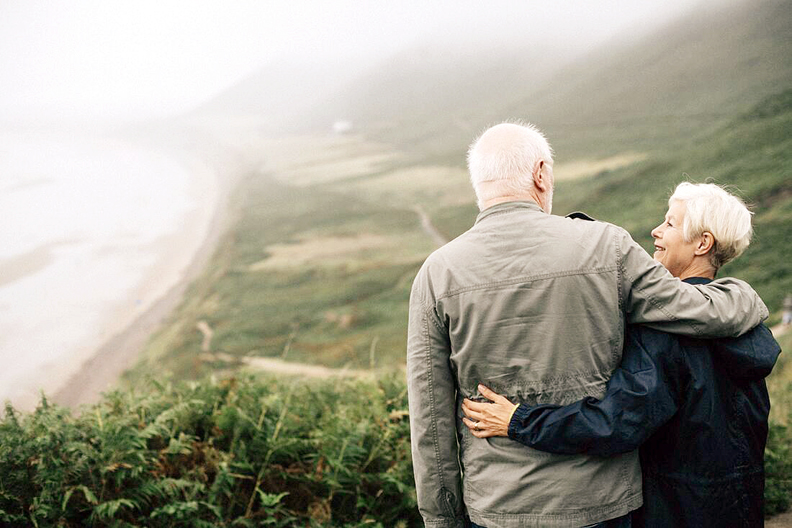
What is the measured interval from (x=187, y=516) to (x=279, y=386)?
1.80 meters

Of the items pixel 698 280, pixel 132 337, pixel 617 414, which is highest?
pixel 698 280

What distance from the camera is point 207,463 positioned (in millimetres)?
3721

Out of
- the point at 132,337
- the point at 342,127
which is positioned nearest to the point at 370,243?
the point at 132,337

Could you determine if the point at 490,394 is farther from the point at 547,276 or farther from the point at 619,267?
the point at 619,267

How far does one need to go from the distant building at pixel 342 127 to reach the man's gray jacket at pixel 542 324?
3246cm

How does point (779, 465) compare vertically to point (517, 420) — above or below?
below

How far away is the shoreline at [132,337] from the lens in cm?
1433

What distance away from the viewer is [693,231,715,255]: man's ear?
6.73ft

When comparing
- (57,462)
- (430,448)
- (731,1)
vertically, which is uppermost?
(731,1)

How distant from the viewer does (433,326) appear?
1.84 metres

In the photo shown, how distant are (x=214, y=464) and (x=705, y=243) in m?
3.08

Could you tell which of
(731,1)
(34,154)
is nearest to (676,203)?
(731,1)

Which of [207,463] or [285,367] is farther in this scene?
[285,367]

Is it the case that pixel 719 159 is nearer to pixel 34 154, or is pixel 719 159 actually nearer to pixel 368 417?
pixel 368 417
